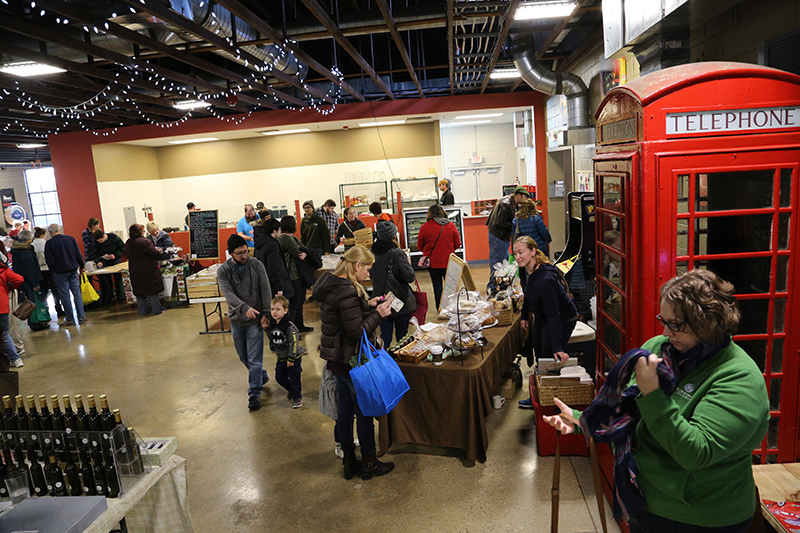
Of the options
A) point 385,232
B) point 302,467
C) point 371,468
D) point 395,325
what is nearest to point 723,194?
point 371,468

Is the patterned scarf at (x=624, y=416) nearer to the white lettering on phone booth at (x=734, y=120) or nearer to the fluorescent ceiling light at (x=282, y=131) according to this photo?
the white lettering on phone booth at (x=734, y=120)

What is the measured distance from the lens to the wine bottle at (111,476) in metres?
2.57

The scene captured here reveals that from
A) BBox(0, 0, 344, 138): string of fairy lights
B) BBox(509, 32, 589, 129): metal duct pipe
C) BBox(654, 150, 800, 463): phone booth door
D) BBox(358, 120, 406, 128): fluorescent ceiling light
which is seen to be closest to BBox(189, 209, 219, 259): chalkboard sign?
BBox(0, 0, 344, 138): string of fairy lights

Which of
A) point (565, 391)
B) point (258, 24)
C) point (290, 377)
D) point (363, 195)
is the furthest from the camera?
point (363, 195)

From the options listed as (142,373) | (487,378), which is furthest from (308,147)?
(487,378)

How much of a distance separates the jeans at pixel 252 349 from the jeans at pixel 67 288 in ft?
19.1

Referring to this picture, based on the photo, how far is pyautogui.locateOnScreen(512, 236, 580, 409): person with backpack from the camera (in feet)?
13.8

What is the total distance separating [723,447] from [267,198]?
575 inches

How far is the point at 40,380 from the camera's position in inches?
275

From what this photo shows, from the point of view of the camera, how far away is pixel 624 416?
2.01 metres

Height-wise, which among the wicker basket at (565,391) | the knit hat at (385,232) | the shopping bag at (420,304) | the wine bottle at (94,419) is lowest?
the wicker basket at (565,391)

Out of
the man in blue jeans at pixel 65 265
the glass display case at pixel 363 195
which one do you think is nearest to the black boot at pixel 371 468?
the man in blue jeans at pixel 65 265

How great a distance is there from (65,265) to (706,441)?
33.8 feet

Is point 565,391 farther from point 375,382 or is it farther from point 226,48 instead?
point 226,48
